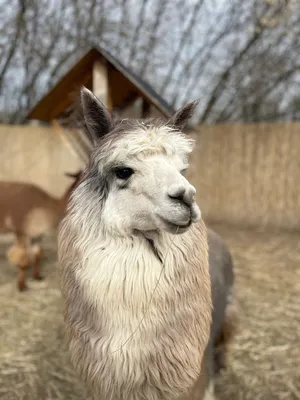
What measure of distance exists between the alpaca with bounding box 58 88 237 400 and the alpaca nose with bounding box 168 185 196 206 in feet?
0.04

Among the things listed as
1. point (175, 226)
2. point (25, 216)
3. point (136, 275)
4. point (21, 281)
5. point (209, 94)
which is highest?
point (209, 94)

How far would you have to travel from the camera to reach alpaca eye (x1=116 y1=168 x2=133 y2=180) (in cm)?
116

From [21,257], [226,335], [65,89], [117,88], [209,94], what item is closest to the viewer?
[226,335]

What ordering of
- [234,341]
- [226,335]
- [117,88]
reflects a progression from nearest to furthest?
1. [226,335]
2. [234,341]
3. [117,88]

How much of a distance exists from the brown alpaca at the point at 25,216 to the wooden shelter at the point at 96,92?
2.17 ft

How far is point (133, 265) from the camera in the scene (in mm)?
1157

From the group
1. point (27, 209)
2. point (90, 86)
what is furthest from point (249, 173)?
point (27, 209)

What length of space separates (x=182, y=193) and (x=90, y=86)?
2.03 metres

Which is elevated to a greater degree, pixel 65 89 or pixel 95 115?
pixel 65 89

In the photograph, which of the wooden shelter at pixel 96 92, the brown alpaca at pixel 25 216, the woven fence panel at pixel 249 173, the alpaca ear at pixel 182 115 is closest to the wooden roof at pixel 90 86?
the wooden shelter at pixel 96 92

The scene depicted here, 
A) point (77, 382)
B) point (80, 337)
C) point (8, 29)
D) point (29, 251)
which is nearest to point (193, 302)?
point (80, 337)

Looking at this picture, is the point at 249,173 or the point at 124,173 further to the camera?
the point at 249,173

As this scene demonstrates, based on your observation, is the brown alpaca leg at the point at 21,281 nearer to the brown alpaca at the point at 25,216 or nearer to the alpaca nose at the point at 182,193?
the brown alpaca at the point at 25,216

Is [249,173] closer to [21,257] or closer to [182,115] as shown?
[21,257]
